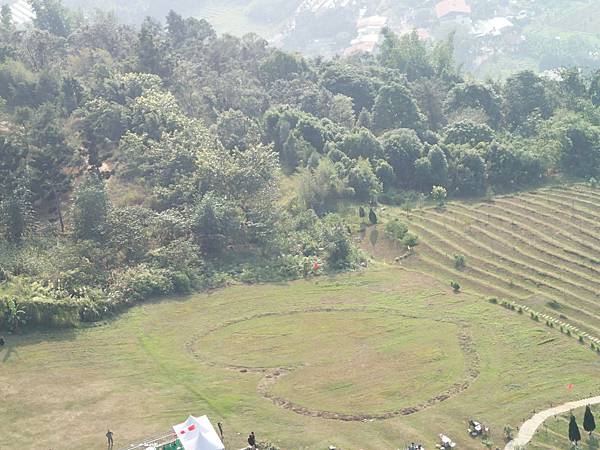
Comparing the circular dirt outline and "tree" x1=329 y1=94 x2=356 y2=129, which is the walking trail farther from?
"tree" x1=329 y1=94 x2=356 y2=129

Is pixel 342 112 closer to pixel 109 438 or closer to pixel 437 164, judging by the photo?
pixel 437 164

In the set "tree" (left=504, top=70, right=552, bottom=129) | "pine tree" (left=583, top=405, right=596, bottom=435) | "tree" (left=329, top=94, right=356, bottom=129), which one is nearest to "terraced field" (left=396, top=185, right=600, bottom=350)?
"pine tree" (left=583, top=405, right=596, bottom=435)

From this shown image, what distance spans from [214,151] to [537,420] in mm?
38625

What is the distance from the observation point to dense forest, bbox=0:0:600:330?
58688 mm

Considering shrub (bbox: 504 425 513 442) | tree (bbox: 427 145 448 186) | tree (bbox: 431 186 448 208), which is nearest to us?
shrub (bbox: 504 425 513 442)

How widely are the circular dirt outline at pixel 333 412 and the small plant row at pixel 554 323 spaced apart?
4.74 meters

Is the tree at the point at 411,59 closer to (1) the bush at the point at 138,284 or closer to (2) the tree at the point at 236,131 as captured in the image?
(2) the tree at the point at 236,131

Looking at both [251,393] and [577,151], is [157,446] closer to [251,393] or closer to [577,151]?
[251,393]

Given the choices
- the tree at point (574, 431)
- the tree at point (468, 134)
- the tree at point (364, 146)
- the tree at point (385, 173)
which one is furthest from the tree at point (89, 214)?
the tree at point (468, 134)

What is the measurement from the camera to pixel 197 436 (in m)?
36.4

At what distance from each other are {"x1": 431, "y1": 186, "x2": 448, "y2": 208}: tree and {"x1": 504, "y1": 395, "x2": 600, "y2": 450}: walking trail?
32.9 m

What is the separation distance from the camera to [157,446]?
39000 millimetres

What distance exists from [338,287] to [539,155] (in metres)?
32.9

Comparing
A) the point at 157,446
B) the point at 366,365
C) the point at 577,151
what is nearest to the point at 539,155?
the point at 577,151
